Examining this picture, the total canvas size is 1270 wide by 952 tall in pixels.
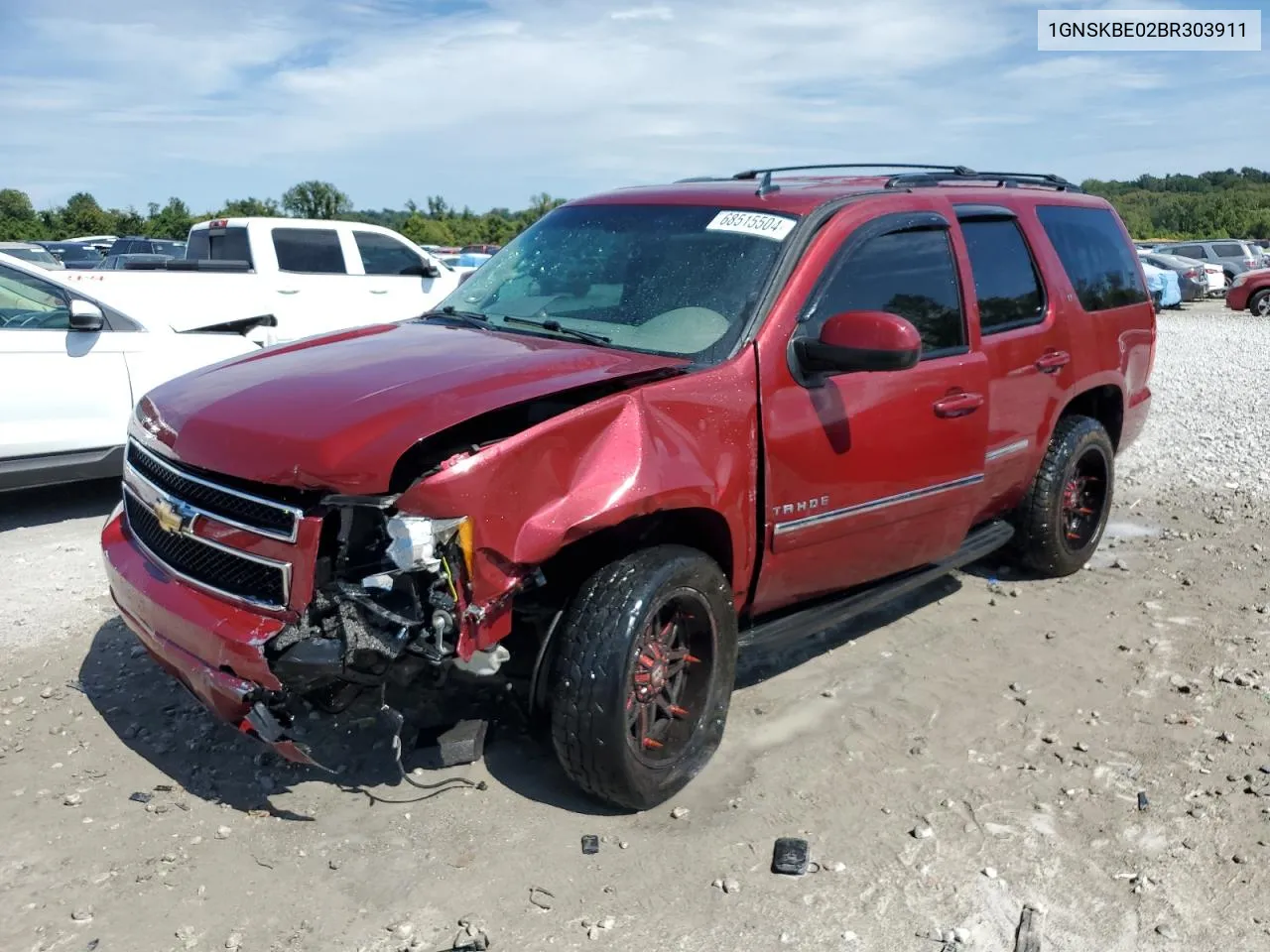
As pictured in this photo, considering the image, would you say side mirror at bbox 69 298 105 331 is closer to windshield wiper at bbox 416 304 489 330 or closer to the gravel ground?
windshield wiper at bbox 416 304 489 330

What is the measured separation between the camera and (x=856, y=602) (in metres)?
4.37

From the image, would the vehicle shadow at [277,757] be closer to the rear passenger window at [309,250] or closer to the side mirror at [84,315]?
the side mirror at [84,315]

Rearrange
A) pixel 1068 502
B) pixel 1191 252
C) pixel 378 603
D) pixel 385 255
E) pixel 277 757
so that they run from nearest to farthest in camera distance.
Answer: pixel 378 603 < pixel 277 757 < pixel 1068 502 < pixel 385 255 < pixel 1191 252

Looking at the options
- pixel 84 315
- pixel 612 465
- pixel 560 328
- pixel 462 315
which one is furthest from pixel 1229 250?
pixel 612 465

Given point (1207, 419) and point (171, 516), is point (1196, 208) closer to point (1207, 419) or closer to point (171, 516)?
point (1207, 419)

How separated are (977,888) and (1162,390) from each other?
10.5 metres

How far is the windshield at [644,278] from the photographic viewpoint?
3.93 metres

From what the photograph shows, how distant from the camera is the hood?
3045 mm

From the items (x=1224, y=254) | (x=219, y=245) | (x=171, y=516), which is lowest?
(x=171, y=516)

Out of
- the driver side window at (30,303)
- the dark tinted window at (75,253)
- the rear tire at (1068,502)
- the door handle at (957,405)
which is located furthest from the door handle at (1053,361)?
the dark tinted window at (75,253)

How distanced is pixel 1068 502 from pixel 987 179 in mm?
1749

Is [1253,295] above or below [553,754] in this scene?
above

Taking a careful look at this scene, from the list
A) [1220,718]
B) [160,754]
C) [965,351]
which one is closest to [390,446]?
[160,754]

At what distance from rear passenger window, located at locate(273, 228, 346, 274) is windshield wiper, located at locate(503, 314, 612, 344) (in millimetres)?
7412
